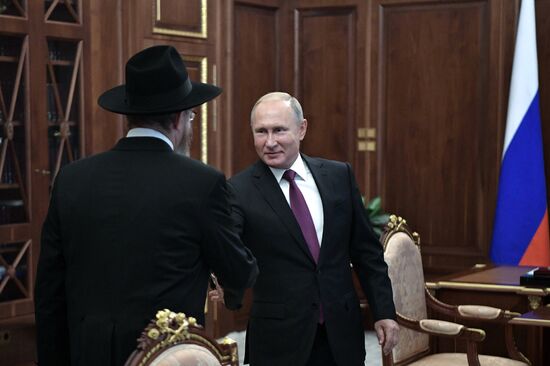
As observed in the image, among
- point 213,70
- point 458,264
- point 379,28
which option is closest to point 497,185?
point 458,264

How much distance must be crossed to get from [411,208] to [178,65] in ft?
13.8

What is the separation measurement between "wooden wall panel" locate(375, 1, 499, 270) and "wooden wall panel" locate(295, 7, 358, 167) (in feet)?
0.69

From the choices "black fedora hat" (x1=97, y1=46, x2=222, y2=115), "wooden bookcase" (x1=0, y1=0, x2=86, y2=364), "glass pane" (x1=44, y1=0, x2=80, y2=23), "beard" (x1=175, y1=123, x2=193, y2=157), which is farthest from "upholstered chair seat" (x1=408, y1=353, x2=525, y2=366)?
"glass pane" (x1=44, y1=0, x2=80, y2=23)

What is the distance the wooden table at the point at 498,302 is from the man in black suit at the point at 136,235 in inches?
79.0

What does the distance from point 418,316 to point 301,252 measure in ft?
3.64

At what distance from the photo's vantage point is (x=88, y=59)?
4.85 meters

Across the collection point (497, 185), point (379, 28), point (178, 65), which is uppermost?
point (379, 28)

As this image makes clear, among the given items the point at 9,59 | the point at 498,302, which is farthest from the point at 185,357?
the point at 9,59

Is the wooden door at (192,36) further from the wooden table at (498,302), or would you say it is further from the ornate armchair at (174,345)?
the ornate armchair at (174,345)

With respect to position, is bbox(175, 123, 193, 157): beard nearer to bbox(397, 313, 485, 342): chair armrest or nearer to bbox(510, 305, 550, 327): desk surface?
bbox(397, 313, 485, 342): chair armrest

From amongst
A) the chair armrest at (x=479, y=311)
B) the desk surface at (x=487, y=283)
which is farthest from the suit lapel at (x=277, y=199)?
the desk surface at (x=487, y=283)

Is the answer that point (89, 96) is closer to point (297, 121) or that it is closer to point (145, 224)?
point (297, 121)

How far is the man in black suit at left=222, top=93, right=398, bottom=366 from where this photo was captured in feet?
9.30

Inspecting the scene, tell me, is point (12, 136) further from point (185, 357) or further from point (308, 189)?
point (185, 357)
